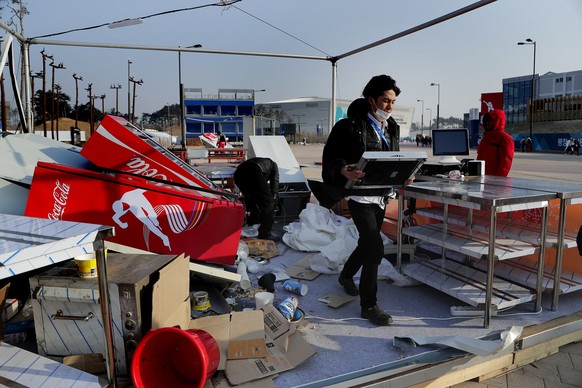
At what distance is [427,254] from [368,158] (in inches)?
98.7

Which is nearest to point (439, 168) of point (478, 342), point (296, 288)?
point (296, 288)

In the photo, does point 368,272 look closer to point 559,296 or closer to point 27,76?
point 559,296

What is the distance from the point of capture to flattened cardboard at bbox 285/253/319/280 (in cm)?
452

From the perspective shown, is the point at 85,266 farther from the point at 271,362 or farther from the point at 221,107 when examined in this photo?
the point at 221,107

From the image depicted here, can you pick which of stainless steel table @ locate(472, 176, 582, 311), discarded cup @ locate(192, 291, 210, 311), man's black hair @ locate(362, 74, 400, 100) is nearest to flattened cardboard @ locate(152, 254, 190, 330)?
discarded cup @ locate(192, 291, 210, 311)

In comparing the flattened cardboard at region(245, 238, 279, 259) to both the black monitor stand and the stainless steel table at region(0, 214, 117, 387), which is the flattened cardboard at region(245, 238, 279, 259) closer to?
the black monitor stand

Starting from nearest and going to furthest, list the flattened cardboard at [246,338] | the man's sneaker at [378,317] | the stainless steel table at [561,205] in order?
the flattened cardboard at [246,338]
the man's sneaker at [378,317]
the stainless steel table at [561,205]

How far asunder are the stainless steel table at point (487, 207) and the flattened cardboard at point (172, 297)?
6.91 feet

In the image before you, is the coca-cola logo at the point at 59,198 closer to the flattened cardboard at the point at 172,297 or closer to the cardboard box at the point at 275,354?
the flattened cardboard at the point at 172,297

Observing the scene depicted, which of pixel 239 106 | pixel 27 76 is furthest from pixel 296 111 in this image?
pixel 27 76

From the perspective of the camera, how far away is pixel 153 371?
7.79 feet

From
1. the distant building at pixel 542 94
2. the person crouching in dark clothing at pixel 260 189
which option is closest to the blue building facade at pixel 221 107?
the distant building at pixel 542 94

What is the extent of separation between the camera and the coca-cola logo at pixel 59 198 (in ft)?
11.3

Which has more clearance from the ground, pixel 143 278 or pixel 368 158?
pixel 368 158
